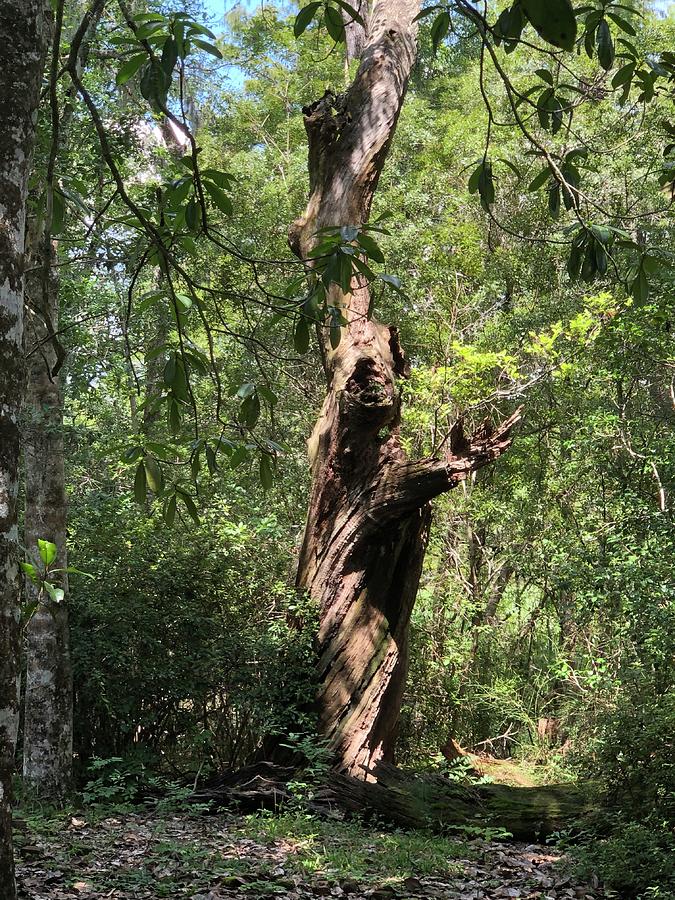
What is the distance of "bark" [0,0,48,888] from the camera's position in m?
1.98

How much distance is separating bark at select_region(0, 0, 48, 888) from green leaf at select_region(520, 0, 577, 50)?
1398 mm

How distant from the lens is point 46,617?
20.8ft

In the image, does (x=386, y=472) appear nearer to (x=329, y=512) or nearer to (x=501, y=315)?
(x=329, y=512)

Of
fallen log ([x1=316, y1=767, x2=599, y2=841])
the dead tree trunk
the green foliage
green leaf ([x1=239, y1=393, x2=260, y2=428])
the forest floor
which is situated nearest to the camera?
green leaf ([x1=239, y1=393, x2=260, y2=428])

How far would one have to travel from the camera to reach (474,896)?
3.98m

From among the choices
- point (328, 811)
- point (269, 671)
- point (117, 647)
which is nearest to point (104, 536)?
point (117, 647)

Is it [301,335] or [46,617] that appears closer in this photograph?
[301,335]

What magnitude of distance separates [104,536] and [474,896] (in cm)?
466

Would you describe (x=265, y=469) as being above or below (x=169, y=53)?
below

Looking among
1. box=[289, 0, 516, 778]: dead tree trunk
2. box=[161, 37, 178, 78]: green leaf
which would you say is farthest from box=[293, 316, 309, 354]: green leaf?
box=[289, 0, 516, 778]: dead tree trunk

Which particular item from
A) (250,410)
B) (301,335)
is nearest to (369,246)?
(301,335)

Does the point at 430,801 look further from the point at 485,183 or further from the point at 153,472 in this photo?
the point at 485,183

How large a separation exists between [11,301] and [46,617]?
476 cm

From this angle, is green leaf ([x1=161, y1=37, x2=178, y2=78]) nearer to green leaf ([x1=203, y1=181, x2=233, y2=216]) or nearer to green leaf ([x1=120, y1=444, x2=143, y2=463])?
green leaf ([x1=203, y1=181, x2=233, y2=216])
